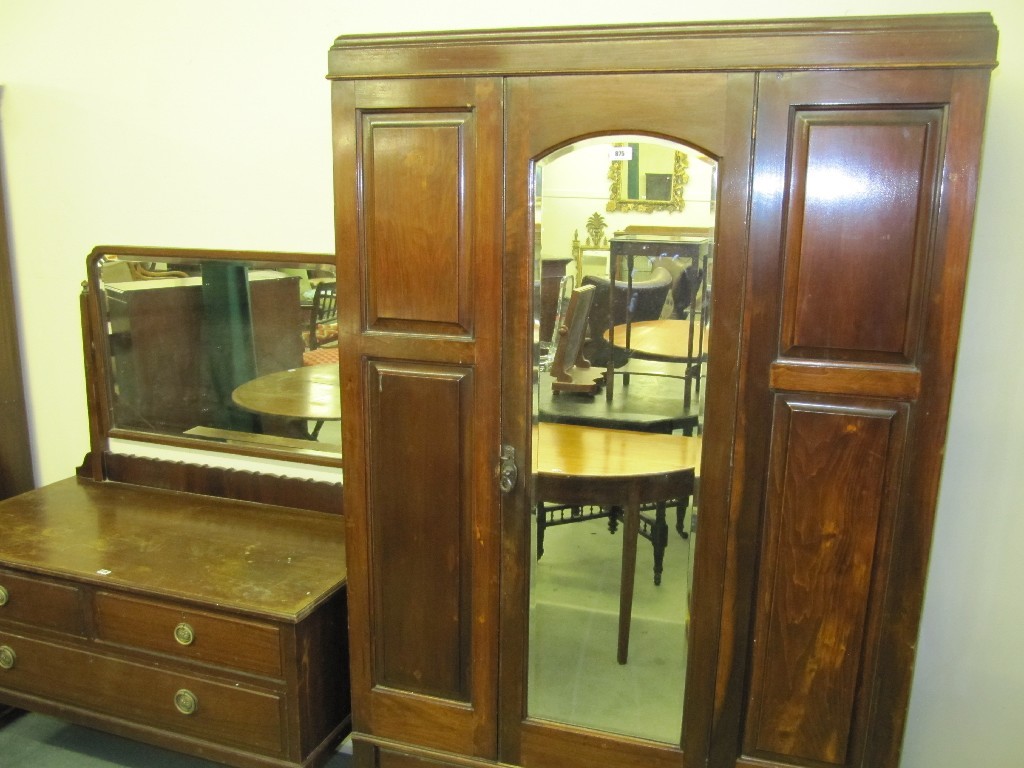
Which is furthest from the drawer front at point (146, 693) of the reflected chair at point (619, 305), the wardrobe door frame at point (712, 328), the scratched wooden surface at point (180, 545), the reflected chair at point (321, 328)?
the reflected chair at point (619, 305)

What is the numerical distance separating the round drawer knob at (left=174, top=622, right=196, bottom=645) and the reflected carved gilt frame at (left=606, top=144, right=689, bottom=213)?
129 cm

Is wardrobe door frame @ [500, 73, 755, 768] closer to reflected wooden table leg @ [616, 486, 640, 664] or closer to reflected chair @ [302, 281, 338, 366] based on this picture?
reflected wooden table leg @ [616, 486, 640, 664]

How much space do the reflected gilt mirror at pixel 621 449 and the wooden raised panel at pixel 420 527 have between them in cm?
15

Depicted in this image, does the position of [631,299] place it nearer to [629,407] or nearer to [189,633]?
[629,407]

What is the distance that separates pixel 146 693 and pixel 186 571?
0.31 m

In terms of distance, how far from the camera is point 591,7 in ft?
5.93

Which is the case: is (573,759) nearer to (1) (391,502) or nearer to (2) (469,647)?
(2) (469,647)

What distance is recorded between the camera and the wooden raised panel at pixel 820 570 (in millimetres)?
1362

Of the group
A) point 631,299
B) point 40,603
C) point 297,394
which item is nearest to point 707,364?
point 631,299

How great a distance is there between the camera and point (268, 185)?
6.92ft

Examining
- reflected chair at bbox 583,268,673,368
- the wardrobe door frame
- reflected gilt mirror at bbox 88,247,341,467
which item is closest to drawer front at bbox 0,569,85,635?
reflected gilt mirror at bbox 88,247,341,467

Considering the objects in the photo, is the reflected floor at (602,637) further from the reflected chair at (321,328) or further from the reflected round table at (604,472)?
the reflected chair at (321,328)

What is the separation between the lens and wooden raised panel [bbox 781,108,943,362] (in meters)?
1.27

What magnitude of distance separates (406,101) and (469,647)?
1073 millimetres
